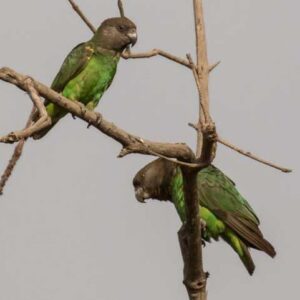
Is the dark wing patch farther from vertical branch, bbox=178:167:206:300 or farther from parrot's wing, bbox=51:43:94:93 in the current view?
parrot's wing, bbox=51:43:94:93

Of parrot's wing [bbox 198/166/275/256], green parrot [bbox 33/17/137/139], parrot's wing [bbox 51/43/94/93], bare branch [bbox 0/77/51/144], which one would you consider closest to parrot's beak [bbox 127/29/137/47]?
green parrot [bbox 33/17/137/139]

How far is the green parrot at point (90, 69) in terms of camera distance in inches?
378

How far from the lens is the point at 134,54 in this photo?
7395mm

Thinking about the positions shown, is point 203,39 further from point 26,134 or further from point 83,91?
point 83,91

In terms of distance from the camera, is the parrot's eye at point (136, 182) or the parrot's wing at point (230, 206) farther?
the parrot's eye at point (136, 182)

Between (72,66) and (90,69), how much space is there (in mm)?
223

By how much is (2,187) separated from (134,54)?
2010mm

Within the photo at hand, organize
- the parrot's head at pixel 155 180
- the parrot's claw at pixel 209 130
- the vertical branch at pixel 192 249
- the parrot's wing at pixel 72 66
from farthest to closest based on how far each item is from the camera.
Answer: the parrot's wing at pixel 72 66 → the parrot's head at pixel 155 180 → the vertical branch at pixel 192 249 → the parrot's claw at pixel 209 130

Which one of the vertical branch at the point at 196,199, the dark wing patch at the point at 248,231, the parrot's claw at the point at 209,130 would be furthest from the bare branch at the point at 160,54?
the dark wing patch at the point at 248,231

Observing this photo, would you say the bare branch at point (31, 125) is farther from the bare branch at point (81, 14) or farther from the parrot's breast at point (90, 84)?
the parrot's breast at point (90, 84)

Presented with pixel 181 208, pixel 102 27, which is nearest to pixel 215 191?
pixel 181 208

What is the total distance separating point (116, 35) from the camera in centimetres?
1028

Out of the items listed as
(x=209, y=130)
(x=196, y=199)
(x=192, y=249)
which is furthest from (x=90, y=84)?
(x=209, y=130)

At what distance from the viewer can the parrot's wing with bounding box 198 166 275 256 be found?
8.85 meters
